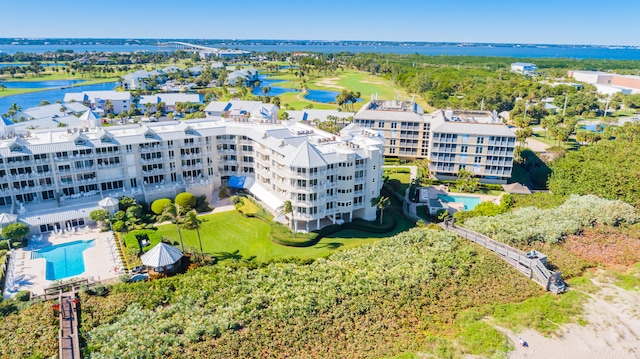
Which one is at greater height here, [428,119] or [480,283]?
[428,119]

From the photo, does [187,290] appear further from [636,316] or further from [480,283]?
[636,316]

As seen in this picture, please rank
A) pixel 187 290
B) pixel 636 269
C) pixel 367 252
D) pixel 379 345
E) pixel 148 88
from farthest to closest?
pixel 148 88 → pixel 367 252 → pixel 636 269 → pixel 187 290 → pixel 379 345

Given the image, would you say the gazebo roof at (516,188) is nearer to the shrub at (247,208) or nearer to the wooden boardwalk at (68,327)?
the shrub at (247,208)

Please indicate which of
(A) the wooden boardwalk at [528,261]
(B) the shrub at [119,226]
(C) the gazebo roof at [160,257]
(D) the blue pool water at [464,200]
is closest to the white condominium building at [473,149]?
(D) the blue pool water at [464,200]

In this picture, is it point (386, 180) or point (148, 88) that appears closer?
point (386, 180)

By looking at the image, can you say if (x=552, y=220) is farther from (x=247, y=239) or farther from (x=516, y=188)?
(x=247, y=239)

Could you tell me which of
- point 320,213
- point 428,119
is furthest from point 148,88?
point 320,213
